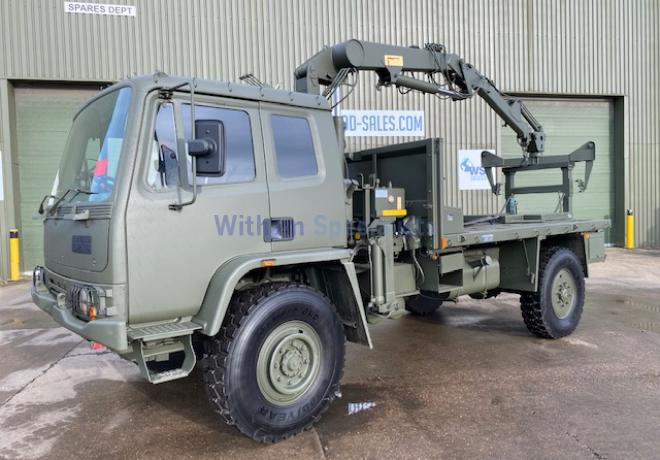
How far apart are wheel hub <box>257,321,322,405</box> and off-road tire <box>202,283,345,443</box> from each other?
3cm

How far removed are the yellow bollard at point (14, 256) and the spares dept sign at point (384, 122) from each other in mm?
8175

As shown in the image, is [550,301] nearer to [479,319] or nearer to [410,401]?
[479,319]

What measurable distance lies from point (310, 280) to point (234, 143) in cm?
134

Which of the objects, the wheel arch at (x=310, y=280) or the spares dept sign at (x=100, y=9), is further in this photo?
the spares dept sign at (x=100, y=9)

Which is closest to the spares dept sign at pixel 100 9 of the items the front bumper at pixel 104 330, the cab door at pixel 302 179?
the cab door at pixel 302 179

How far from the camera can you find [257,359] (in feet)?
12.1

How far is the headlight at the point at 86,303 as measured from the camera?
11.0ft

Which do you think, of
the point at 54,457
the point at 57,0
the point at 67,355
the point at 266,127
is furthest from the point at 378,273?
the point at 57,0

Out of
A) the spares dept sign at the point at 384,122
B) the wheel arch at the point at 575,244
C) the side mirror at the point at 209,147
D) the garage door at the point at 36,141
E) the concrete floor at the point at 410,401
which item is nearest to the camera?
the side mirror at the point at 209,147

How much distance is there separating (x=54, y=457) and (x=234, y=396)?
1.35 m

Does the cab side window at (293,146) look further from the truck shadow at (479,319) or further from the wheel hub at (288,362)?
the truck shadow at (479,319)

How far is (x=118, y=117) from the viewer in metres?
3.63

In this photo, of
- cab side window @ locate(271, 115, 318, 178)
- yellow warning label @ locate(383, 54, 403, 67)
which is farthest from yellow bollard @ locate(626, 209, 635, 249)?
cab side window @ locate(271, 115, 318, 178)

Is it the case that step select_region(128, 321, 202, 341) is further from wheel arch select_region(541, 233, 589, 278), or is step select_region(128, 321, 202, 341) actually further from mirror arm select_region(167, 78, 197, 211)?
wheel arch select_region(541, 233, 589, 278)
